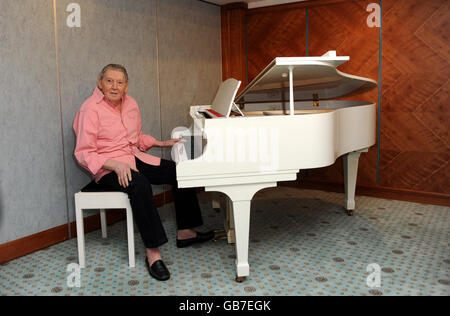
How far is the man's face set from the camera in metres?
2.55

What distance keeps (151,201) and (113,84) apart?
0.79 meters

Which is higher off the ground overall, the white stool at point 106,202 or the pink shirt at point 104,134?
the pink shirt at point 104,134

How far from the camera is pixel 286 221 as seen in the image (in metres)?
3.29

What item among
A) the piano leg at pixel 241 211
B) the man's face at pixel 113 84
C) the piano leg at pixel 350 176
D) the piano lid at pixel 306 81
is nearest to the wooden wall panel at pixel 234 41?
the piano lid at pixel 306 81

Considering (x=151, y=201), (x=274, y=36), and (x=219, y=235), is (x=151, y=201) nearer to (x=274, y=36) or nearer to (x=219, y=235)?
(x=219, y=235)

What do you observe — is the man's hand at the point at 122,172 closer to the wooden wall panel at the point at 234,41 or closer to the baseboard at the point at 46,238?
the baseboard at the point at 46,238

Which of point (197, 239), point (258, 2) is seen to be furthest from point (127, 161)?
point (258, 2)

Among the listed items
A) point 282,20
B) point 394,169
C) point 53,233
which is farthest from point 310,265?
point 282,20

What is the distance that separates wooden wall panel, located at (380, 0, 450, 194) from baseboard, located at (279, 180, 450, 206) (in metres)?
0.06

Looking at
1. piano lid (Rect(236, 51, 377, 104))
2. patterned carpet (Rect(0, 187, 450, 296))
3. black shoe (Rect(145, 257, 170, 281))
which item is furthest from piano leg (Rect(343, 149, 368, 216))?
black shoe (Rect(145, 257, 170, 281))

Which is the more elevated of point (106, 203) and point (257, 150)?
point (257, 150)

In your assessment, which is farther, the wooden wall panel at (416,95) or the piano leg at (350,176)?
the wooden wall panel at (416,95)

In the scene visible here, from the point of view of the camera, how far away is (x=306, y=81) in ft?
9.27

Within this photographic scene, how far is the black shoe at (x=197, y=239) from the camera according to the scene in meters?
2.76
